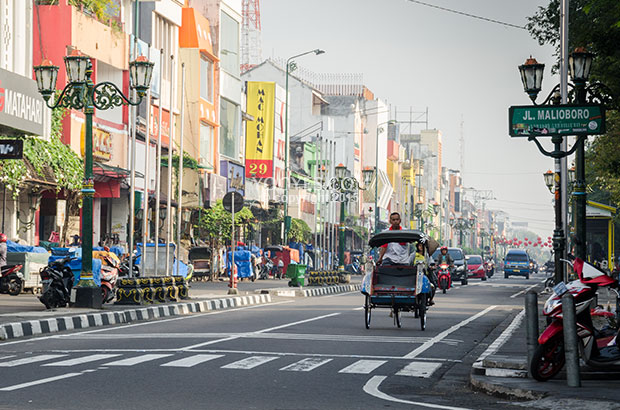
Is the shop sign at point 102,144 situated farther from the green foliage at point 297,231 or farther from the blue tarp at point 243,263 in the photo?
the green foliage at point 297,231

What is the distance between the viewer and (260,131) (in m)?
74.8

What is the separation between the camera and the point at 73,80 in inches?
896

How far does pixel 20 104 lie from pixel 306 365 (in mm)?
14608

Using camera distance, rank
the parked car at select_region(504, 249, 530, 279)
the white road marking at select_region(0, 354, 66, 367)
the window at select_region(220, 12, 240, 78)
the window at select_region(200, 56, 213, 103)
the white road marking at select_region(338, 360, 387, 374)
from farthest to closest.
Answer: the parked car at select_region(504, 249, 530, 279) → the window at select_region(220, 12, 240, 78) → the window at select_region(200, 56, 213, 103) → the white road marking at select_region(0, 354, 66, 367) → the white road marking at select_region(338, 360, 387, 374)

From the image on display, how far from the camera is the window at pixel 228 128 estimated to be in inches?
2557

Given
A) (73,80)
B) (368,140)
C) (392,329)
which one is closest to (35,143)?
(73,80)

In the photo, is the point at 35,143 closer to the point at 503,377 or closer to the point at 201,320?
the point at 201,320

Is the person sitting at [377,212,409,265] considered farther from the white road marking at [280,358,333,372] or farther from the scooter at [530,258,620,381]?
the scooter at [530,258,620,381]

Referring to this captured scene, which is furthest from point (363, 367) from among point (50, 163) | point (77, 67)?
point (50, 163)

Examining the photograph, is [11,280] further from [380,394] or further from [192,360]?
[380,394]

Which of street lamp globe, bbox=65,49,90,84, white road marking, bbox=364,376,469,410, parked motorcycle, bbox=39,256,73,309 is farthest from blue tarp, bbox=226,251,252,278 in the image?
white road marking, bbox=364,376,469,410

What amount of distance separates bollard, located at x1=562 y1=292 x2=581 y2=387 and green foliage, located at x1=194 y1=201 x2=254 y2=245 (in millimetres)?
43536

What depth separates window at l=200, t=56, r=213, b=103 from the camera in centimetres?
6028

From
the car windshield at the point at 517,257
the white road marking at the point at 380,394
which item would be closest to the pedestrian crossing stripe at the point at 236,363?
the white road marking at the point at 380,394
